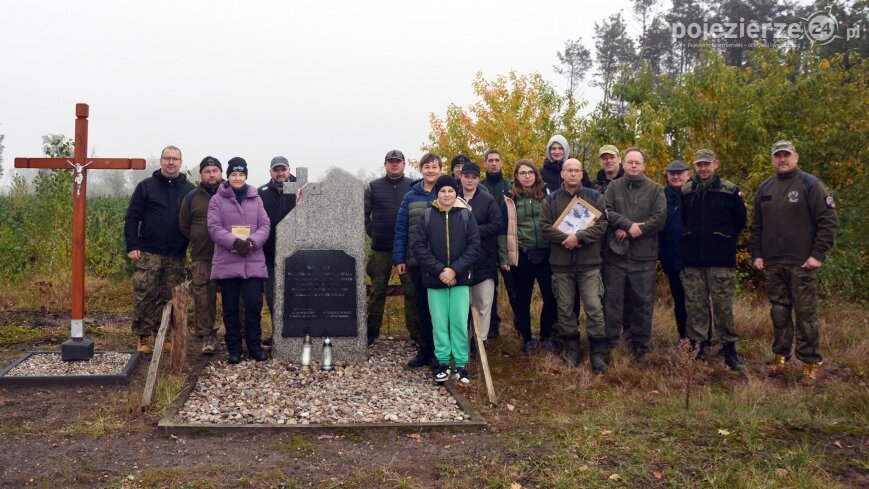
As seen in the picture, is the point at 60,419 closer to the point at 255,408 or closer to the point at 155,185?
the point at 255,408

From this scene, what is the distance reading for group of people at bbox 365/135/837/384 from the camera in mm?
6207

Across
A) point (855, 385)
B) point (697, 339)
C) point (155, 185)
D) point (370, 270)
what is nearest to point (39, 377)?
point (155, 185)

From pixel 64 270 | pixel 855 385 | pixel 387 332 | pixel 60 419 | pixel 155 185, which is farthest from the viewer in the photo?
pixel 64 270

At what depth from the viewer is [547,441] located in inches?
185

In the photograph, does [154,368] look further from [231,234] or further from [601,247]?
[601,247]

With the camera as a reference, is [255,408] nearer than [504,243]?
Yes

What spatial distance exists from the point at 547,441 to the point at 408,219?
2767mm

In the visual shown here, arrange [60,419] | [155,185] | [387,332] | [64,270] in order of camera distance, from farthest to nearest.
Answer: [64,270], [387,332], [155,185], [60,419]

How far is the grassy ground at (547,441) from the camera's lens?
4074 millimetres

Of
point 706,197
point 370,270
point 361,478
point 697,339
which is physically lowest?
point 361,478

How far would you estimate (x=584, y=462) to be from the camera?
14.1ft

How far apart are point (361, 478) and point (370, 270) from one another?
11.7 feet

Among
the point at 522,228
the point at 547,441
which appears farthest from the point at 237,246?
the point at 547,441

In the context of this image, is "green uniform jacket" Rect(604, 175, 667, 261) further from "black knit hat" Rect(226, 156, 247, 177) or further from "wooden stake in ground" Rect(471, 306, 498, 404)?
"black knit hat" Rect(226, 156, 247, 177)
